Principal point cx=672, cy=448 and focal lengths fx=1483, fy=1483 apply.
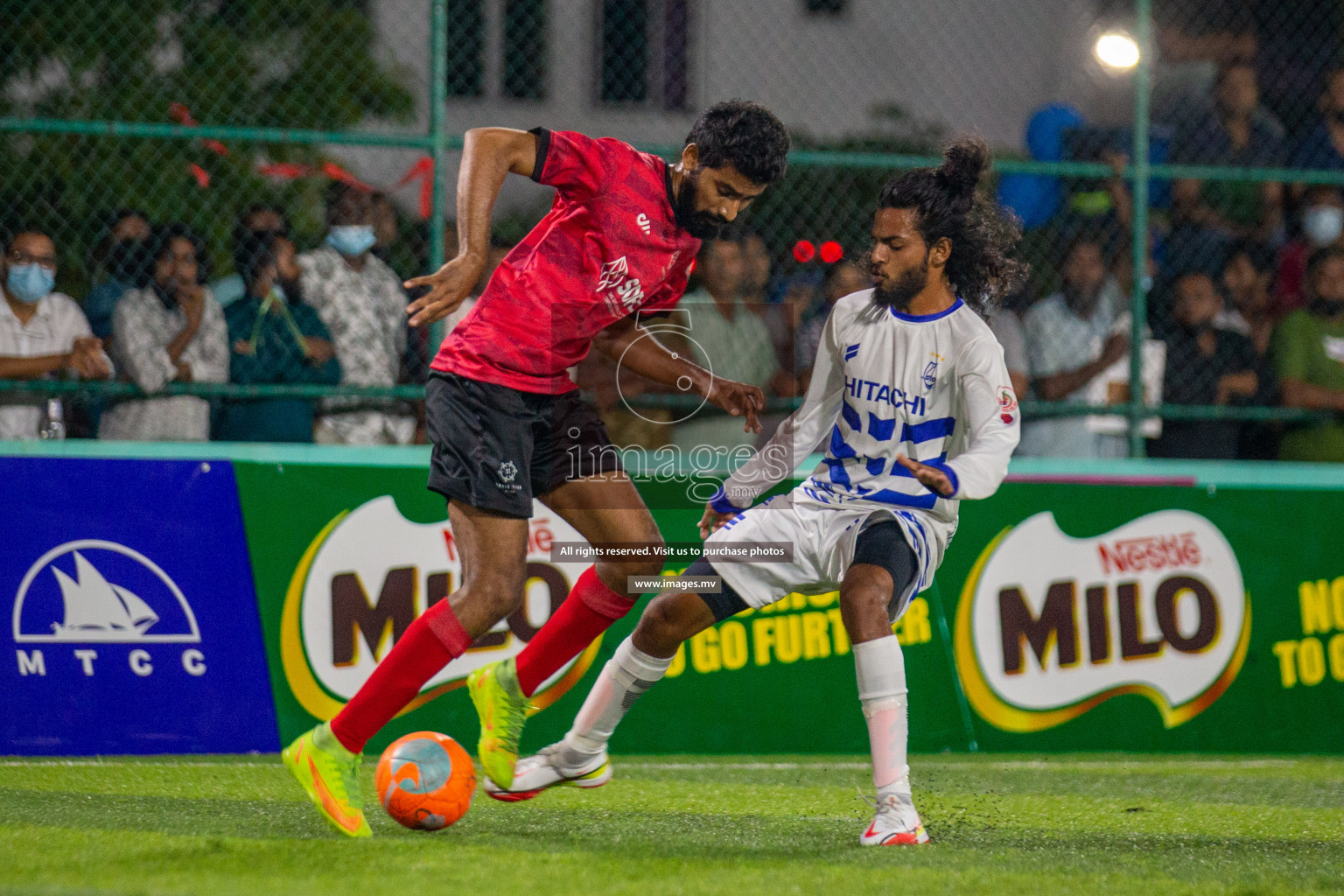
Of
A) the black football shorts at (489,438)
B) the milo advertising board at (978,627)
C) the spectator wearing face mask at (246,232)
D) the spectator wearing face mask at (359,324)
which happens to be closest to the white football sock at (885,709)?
the black football shorts at (489,438)

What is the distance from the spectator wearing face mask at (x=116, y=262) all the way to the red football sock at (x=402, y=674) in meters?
2.73

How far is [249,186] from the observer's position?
1013cm

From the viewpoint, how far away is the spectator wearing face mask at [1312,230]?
7582mm

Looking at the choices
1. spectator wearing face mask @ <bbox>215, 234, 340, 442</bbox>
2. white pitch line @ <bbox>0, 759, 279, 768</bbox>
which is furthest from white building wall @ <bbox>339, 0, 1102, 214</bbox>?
white pitch line @ <bbox>0, 759, 279, 768</bbox>

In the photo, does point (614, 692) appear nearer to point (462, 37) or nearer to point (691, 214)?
point (691, 214)

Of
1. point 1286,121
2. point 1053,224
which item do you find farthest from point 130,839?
point 1286,121

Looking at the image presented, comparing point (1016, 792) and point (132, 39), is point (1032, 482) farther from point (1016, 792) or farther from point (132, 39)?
point (132, 39)

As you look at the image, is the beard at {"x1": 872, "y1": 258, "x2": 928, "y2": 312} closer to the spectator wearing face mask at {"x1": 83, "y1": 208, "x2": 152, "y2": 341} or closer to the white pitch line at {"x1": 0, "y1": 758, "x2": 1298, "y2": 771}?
the white pitch line at {"x1": 0, "y1": 758, "x2": 1298, "y2": 771}

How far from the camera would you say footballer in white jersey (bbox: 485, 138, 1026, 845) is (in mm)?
3932

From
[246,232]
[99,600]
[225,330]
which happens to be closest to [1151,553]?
[225,330]

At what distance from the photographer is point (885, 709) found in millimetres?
3914

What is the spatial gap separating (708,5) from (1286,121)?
6.91 m

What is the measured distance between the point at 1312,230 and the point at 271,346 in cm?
522

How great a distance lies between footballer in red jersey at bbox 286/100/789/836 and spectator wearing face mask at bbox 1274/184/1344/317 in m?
4.40
